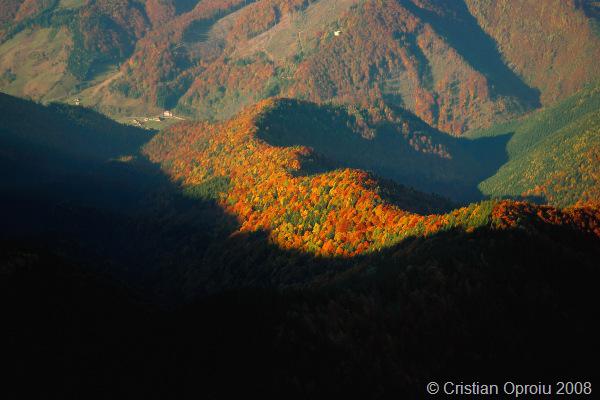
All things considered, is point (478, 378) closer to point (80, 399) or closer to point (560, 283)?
point (560, 283)

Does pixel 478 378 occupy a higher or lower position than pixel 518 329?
lower

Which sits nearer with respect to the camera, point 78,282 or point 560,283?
point 560,283

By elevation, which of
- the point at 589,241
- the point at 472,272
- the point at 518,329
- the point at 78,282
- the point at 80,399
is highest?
the point at 589,241

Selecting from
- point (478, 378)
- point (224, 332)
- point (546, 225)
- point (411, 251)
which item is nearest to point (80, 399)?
point (224, 332)

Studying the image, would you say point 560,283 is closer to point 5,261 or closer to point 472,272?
point 472,272

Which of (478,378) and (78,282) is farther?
(78,282)

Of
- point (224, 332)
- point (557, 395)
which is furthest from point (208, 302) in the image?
point (557, 395)

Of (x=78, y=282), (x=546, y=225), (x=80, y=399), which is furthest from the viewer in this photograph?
(x=546, y=225)

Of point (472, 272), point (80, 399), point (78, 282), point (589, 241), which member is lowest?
point (80, 399)

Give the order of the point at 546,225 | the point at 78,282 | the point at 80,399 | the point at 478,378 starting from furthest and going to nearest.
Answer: the point at 546,225 → the point at 78,282 → the point at 478,378 → the point at 80,399
